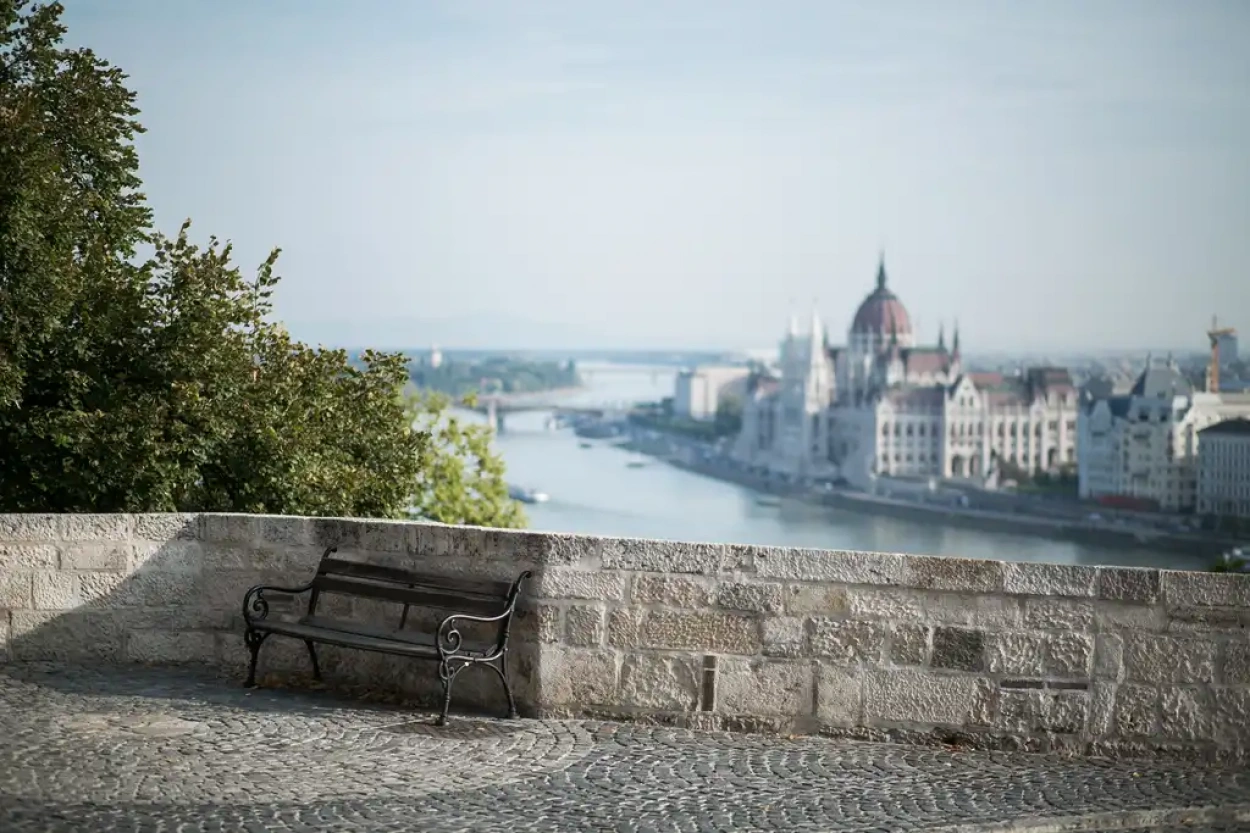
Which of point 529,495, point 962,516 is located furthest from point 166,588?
point 962,516

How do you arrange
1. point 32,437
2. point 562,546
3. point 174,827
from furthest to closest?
point 32,437 < point 562,546 < point 174,827

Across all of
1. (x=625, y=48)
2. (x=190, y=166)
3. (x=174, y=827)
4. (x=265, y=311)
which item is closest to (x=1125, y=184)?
(x=625, y=48)

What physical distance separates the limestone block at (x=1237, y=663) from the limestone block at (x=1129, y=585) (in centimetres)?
29

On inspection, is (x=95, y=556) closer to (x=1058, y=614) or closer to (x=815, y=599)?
(x=815, y=599)

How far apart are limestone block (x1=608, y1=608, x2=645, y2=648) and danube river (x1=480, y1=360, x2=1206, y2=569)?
2097 inches

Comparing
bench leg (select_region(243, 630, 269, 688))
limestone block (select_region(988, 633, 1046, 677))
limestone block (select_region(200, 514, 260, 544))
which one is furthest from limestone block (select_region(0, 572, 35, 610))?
limestone block (select_region(988, 633, 1046, 677))

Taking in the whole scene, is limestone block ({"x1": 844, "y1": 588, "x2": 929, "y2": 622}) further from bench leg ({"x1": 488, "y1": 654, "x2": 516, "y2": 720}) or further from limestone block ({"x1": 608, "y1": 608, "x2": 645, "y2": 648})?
bench leg ({"x1": 488, "y1": 654, "x2": 516, "y2": 720})

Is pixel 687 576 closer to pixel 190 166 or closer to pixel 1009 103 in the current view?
pixel 190 166

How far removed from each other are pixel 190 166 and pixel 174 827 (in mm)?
54952

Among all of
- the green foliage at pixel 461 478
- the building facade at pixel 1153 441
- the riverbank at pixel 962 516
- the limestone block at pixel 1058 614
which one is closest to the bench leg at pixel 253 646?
the limestone block at pixel 1058 614

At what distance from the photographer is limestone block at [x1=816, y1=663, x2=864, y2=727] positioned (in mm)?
5543

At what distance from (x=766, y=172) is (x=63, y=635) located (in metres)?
79.2

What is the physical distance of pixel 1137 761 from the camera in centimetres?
535

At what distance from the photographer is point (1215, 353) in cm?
6788
